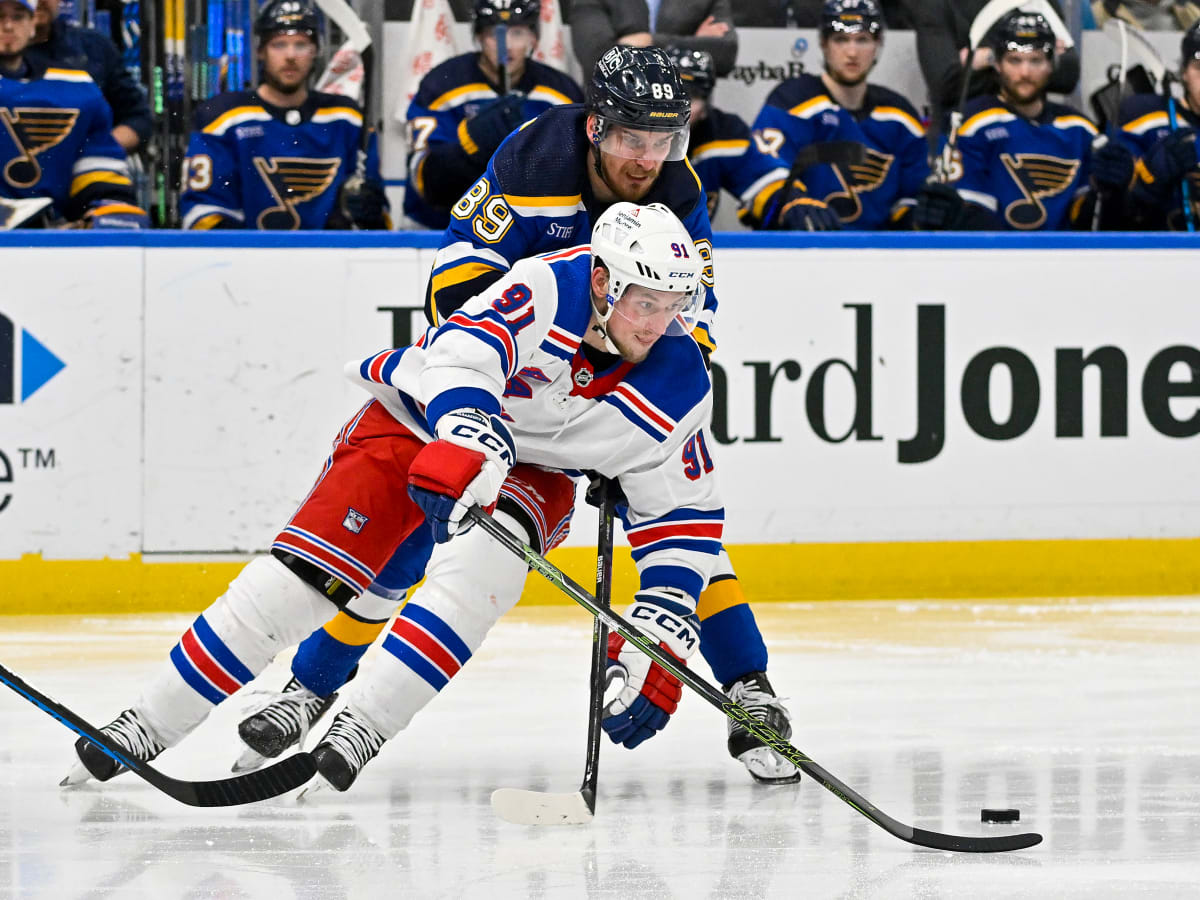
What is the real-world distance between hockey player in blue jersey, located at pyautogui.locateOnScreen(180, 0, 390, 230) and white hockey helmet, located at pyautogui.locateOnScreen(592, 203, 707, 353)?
2433 millimetres

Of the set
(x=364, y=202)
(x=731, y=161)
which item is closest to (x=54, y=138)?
(x=364, y=202)

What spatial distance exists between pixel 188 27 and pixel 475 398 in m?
3.07

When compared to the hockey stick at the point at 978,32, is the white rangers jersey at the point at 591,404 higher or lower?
lower

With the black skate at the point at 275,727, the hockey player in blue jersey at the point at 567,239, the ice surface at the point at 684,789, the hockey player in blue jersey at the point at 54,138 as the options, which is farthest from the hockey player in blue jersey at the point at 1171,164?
the black skate at the point at 275,727

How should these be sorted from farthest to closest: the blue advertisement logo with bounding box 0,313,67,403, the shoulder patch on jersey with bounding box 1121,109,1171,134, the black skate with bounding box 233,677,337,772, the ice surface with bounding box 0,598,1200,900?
the shoulder patch on jersey with bounding box 1121,109,1171,134
the blue advertisement logo with bounding box 0,313,67,403
the black skate with bounding box 233,677,337,772
the ice surface with bounding box 0,598,1200,900

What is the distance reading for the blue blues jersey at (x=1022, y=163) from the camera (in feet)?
18.3

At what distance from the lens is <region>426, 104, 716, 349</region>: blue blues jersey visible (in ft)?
10.5

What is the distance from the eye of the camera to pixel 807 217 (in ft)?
17.1

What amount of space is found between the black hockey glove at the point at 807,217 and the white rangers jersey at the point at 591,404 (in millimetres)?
2396

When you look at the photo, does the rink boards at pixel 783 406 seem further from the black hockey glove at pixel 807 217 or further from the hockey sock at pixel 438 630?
the hockey sock at pixel 438 630

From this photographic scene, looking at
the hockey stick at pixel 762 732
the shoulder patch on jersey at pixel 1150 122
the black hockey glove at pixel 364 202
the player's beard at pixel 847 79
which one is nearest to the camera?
the hockey stick at pixel 762 732

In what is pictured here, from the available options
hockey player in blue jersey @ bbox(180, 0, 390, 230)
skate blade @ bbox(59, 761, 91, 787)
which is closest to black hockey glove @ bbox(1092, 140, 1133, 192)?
hockey player in blue jersey @ bbox(180, 0, 390, 230)

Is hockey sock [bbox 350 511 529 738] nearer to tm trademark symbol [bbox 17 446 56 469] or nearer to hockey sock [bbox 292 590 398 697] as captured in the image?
hockey sock [bbox 292 590 398 697]

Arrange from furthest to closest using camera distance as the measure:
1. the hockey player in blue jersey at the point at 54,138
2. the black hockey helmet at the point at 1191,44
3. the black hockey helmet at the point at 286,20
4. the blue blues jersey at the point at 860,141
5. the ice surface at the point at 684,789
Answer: the black hockey helmet at the point at 1191,44, the blue blues jersey at the point at 860,141, the black hockey helmet at the point at 286,20, the hockey player in blue jersey at the point at 54,138, the ice surface at the point at 684,789
